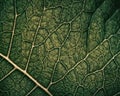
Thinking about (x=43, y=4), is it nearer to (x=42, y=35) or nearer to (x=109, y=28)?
(x=42, y=35)

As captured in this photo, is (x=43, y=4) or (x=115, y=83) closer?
(x=43, y=4)

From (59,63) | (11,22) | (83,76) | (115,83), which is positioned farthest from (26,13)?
(115,83)

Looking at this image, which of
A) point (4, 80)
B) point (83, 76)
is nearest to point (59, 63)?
point (83, 76)

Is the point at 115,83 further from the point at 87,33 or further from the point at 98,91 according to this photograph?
the point at 87,33

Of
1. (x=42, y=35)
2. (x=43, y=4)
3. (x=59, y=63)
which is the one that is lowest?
(x=59, y=63)

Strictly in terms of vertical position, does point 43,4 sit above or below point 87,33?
above

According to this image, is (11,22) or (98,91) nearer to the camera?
(11,22)
